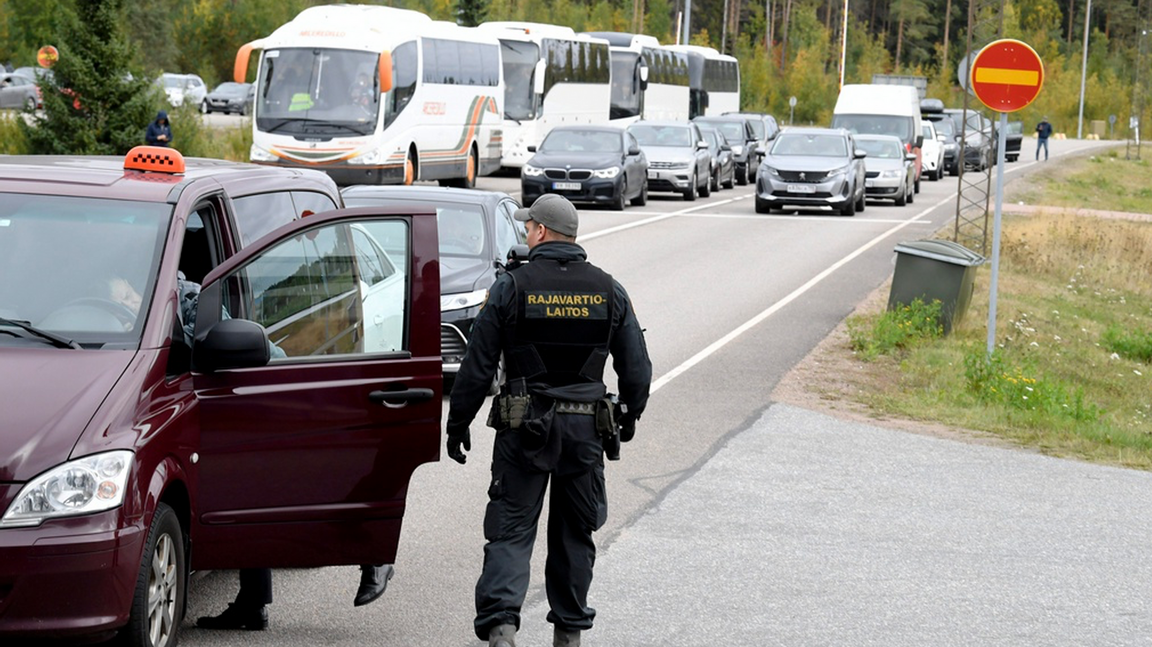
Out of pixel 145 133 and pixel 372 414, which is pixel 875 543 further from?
pixel 145 133

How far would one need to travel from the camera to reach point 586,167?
97.2 ft

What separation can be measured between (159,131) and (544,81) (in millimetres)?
15794

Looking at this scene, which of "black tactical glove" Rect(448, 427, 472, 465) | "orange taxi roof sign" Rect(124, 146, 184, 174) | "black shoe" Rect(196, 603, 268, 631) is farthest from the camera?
"orange taxi roof sign" Rect(124, 146, 184, 174)

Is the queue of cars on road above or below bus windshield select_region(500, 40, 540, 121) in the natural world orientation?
below

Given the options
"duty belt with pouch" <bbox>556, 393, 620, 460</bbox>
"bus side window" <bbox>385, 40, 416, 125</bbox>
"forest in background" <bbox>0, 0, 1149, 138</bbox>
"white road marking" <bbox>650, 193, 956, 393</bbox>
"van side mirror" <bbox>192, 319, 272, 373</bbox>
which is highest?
"forest in background" <bbox>0, 0, 1149, 138</bbox>

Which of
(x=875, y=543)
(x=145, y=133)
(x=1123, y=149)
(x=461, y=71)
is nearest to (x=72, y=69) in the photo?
(x=145, y=133)

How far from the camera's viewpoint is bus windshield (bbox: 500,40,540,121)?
39406mm

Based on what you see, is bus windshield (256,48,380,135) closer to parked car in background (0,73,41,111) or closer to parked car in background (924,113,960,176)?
parked car in background (0,73,41,111)

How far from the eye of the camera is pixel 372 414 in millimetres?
5551

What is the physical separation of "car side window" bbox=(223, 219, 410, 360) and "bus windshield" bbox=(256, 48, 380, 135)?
2401 centimetres

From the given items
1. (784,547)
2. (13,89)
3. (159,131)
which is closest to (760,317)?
(784,547)

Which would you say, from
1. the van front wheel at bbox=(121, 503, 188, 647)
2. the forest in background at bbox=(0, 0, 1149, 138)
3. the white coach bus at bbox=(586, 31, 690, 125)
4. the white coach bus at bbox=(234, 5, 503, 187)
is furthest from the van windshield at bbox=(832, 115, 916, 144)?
the van front wheel at bbox=(121, 503, 188, 647)

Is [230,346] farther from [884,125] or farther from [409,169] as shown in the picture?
[884,125]

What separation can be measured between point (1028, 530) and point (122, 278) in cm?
477
